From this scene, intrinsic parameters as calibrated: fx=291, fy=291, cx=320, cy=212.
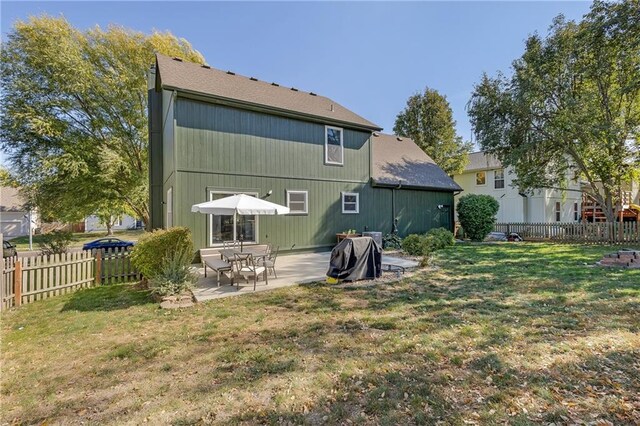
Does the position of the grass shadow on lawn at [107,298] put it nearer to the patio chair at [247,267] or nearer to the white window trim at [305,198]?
the patio chair at [247,267]

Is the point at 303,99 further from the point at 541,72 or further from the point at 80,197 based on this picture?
the point at 80,197

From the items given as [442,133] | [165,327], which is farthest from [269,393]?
[442,133]

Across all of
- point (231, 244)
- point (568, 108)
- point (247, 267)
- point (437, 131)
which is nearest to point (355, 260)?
point (247, 267)

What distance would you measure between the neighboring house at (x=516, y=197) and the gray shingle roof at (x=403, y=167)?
6.37 meters

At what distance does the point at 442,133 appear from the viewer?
89.8ft

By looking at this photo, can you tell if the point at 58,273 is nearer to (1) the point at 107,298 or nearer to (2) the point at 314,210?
(1) the point at 107,298

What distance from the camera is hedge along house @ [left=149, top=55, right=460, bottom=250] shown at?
10.1 m

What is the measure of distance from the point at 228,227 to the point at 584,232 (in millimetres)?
18115

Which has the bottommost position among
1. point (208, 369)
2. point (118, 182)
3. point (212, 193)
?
point (208, 369)

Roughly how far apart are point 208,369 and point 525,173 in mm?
20236

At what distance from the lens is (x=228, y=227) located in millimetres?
10641

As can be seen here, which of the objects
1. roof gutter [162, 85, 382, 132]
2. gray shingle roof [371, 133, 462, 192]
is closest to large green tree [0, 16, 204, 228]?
roof gutter [162, 85, 382, 132]

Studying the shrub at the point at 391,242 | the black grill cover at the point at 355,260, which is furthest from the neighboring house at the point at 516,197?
the black grill cover at the point at 355,260

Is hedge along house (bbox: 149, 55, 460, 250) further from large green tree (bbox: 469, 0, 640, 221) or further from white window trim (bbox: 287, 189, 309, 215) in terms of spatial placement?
large green tree (bbox: 469, 0, 640, 221)
